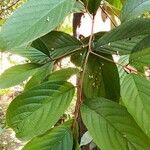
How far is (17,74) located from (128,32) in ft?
0.74

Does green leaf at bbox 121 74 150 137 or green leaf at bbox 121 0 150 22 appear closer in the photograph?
green leaf at bbox 121 74 150 137

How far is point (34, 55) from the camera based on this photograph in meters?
0.74

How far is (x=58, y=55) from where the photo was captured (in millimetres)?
720

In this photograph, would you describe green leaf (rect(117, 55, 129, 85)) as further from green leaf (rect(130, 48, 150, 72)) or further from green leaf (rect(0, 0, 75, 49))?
green leaf (rect(0, 0, 75, 49))

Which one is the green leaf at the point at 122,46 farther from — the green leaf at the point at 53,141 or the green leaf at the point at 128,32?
the green leaf at the point at 53,141

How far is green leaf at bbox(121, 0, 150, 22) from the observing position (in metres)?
0.64

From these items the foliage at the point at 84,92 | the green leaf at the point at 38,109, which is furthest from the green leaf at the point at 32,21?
the green leaf at the point at 38,109

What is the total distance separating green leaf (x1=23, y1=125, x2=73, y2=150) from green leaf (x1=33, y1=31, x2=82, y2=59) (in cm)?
17

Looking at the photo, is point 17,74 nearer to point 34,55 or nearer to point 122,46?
point 34,55

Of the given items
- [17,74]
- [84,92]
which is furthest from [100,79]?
[17,74]

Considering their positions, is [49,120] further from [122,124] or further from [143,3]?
[143,3]

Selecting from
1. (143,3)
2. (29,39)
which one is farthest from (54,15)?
(143,3)

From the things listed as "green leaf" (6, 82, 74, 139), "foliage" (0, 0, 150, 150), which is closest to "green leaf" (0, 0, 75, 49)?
"foliage" (0, 0, 150, 150)

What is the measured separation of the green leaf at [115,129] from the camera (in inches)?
21.3
